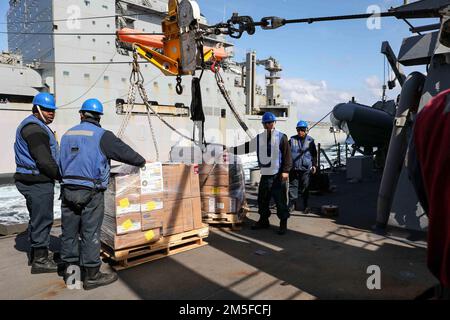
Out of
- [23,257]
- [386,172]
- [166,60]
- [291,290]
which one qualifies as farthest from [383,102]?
[23,257]

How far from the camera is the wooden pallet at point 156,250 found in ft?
12.7

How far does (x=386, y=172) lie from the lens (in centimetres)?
533

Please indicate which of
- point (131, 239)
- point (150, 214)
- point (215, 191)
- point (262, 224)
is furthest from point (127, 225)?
point (262, 224)

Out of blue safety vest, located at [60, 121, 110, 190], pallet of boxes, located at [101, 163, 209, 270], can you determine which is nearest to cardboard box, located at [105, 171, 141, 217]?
pallet of boxes, located at [101, 163, 209, 270]

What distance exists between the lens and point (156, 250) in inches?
165

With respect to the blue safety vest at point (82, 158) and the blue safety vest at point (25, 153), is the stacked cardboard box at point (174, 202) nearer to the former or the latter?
the blue safety vest at point (82, 158)

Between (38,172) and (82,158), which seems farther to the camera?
(38,172)

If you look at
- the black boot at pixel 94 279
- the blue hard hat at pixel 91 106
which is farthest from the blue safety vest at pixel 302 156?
the black boot at pixel 94 279

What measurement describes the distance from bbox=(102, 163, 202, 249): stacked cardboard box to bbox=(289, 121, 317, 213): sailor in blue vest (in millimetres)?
2631

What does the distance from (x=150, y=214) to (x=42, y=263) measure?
134cm

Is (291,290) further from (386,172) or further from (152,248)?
(386,172)

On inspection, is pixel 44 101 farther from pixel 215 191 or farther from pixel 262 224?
pixel 262 224

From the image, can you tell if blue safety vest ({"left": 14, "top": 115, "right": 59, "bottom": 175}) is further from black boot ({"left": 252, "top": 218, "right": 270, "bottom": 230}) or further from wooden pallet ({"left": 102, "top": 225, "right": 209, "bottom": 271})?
black boot ({"left": 252, "top": 218, "right": 270, "bottom": 230})
